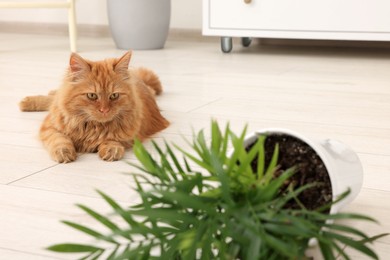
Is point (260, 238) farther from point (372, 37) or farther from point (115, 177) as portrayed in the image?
point (372, 37)

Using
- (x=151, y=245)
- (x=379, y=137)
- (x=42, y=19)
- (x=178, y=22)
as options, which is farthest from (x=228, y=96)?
(x=42, y=19)

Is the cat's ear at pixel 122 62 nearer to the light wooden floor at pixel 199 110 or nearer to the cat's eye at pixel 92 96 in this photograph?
the cat's eye at pixel 92 96

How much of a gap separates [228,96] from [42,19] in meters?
2.60

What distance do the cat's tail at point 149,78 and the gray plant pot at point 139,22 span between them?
4.63ft

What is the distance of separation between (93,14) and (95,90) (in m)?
2.91

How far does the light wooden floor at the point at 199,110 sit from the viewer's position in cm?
106

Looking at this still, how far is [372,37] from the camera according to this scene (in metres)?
2.94

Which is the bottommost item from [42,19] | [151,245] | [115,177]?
[42,19]

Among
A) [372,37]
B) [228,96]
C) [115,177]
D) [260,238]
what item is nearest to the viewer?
[260,238]

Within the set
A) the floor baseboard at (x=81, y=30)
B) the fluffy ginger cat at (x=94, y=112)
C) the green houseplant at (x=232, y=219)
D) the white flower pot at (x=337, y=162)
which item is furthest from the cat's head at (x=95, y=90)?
the floor baseboard at (x=81, y=30)

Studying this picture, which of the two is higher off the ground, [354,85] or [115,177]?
[115,177]

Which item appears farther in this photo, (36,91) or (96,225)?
(36,91)

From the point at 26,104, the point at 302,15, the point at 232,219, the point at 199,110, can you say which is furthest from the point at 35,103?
the point at 302,15

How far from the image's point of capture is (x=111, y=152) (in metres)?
1.37
